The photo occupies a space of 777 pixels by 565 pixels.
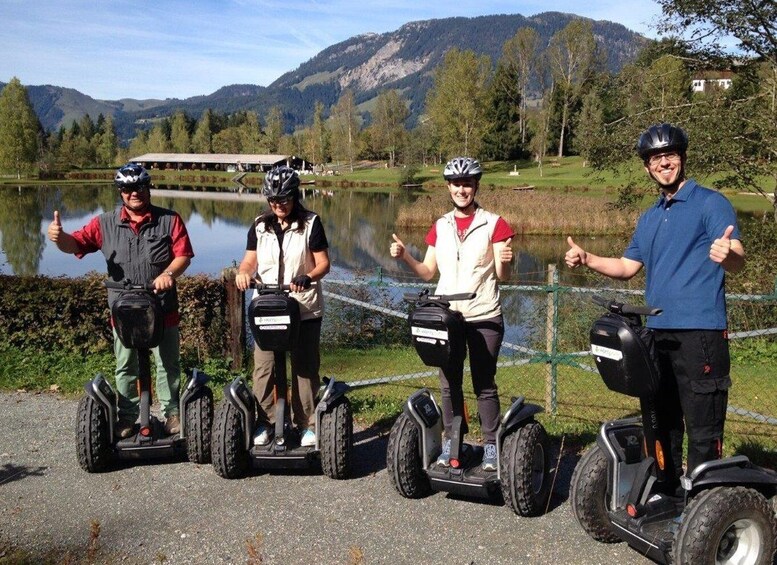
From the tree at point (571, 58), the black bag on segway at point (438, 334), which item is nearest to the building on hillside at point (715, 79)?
the black bag on segway at point (438, 334)

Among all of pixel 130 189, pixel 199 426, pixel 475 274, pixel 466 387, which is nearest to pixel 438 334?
pixel 475 274

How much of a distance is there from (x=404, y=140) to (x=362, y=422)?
7110 centimetres

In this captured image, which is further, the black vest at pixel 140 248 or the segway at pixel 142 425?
the black vest at pixel 140 248

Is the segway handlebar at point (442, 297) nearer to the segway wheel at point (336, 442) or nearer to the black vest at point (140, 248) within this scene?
the segway wheel at point (336, 442)

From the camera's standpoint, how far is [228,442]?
4.22 meters

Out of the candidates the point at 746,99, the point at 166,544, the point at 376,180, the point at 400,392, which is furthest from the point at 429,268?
the point at 376,180

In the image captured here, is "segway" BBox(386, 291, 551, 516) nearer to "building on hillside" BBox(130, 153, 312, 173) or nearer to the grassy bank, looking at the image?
the grassy bank

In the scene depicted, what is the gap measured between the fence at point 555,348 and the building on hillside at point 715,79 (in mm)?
4295

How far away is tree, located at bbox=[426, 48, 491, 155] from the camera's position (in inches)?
2201

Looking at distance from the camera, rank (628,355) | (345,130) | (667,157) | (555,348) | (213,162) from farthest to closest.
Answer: (213,162)
(345,130)
(555,348)
(667,157)
(628,355)

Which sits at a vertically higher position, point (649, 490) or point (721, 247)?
point (721, 247)

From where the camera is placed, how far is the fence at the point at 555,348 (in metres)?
5.82

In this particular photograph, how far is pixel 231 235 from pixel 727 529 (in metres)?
24.5

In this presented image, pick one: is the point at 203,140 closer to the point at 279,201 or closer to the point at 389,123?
the point at 389,123
